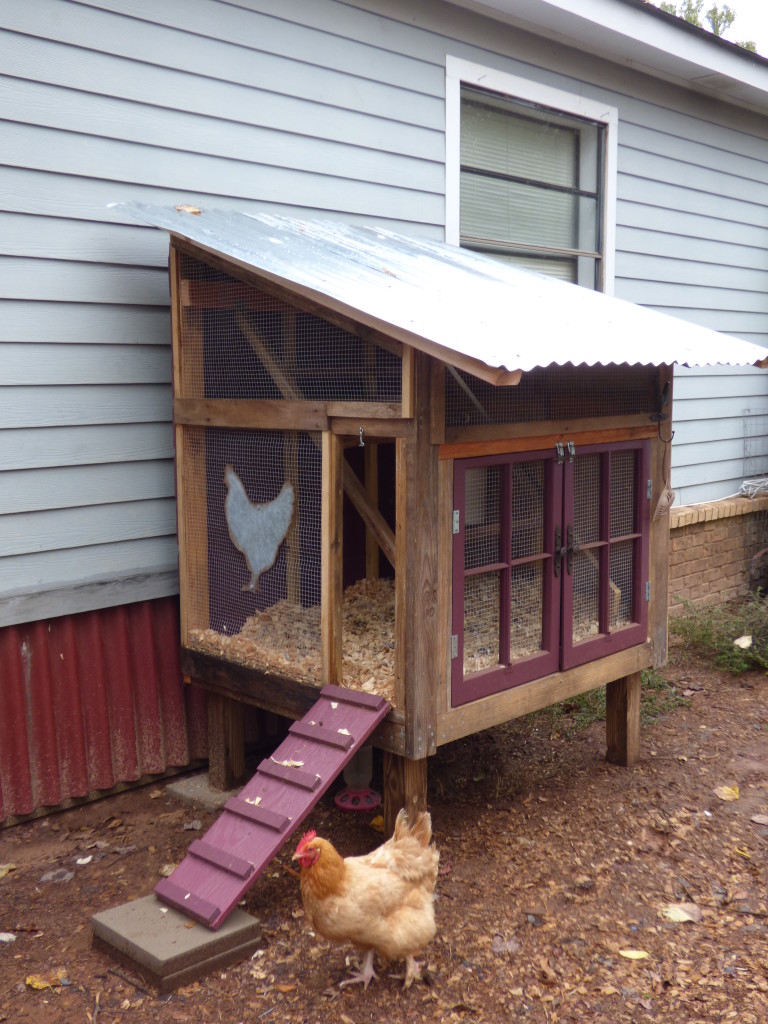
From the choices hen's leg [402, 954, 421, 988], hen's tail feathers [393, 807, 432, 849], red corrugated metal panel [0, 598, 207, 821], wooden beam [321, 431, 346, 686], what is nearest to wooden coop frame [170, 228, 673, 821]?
wooden beam [321, 431, 346, 686]

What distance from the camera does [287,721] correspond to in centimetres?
523

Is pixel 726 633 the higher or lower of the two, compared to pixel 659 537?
lower

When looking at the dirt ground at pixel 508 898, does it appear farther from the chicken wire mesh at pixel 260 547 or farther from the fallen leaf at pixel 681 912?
the chicken wire mesh at pixel 260 547

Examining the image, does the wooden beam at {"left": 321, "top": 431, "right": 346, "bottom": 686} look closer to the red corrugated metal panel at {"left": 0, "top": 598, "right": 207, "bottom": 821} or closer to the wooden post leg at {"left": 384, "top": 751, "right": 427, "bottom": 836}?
the wooden post leg at {"left": 384, "top": 751, "right": 427, "bottom": 836}

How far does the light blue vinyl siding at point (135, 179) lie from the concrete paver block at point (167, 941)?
1452 millimetres

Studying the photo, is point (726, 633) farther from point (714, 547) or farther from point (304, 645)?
point (304, 645)

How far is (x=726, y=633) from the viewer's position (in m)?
7.10

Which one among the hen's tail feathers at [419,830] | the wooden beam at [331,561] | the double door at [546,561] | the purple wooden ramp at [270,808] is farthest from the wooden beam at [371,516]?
the hen's tail feathers at [419,830]

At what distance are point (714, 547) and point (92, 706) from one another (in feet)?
18.4

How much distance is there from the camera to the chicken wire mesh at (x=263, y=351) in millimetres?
3621

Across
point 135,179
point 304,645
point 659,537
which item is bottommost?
point 304,645

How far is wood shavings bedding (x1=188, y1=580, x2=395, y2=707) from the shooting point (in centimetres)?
388

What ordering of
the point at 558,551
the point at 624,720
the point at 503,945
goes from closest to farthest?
the point at 503,945
the point at 558,551
the point at 624,720

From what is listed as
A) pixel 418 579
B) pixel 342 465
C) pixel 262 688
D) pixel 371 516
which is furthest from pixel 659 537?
pixel 262 688
